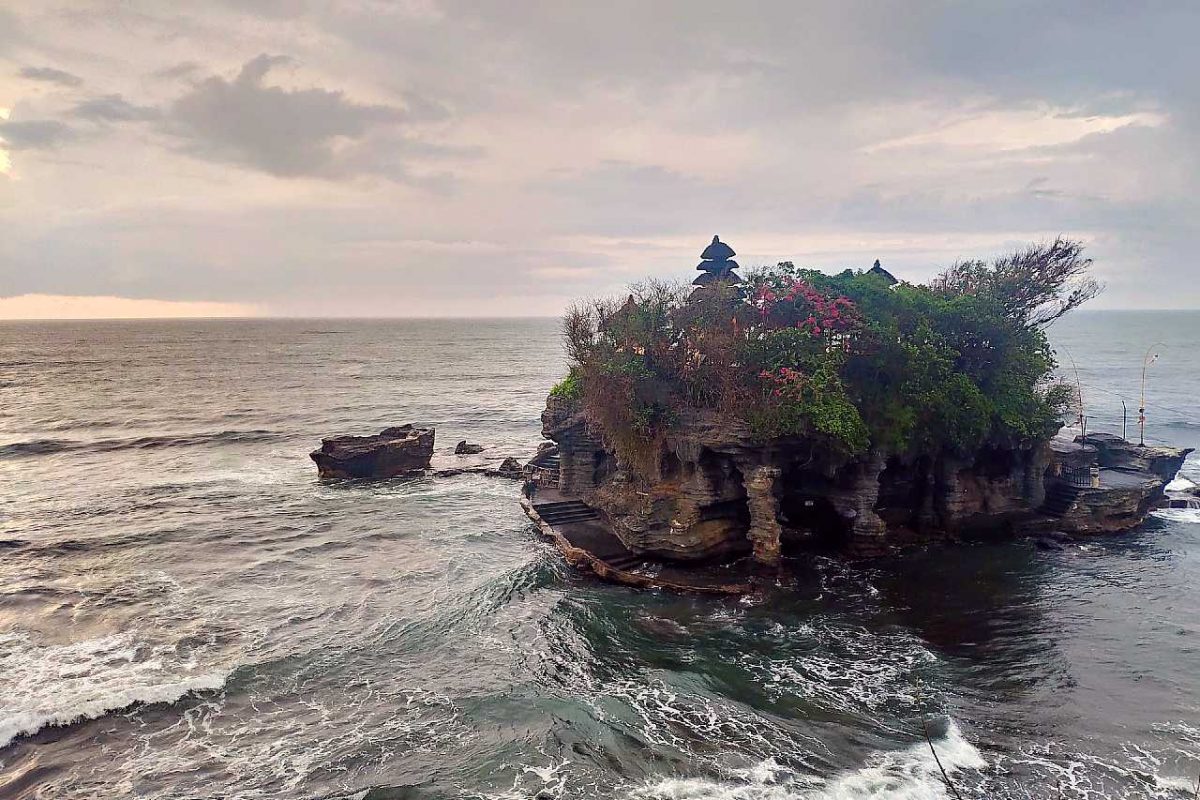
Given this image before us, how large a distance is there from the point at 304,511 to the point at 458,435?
2623 centimetres

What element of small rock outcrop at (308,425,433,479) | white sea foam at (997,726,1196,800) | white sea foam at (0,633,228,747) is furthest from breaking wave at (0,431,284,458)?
white sea foam at (997,726,1196,800)

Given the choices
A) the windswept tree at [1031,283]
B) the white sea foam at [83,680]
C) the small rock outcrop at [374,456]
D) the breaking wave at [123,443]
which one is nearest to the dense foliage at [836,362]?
the windswept tree at [1031,283]

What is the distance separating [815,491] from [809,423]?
19.5 feet

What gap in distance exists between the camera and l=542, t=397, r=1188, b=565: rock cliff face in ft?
96.3

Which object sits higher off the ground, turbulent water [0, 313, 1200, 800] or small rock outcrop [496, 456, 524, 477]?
small rock outcrop [496, 456, 524, 477]

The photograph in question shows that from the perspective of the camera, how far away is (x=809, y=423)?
28.2 metres

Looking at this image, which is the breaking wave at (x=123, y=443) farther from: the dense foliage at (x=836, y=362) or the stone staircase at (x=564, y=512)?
the dense foliage at (x=836, y=362)

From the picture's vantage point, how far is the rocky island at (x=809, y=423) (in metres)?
29.2

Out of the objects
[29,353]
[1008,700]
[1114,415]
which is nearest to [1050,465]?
[1008,700]

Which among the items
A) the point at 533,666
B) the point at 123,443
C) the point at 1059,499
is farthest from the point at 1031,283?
the point at 123,443

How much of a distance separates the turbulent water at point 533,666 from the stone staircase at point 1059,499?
251 cm

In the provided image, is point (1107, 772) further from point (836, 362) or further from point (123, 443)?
point (123, 443)

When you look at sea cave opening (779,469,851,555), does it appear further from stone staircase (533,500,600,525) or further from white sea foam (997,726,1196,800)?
white sea foam (997,726,1196,800)

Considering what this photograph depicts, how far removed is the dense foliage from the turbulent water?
606 centimetres
